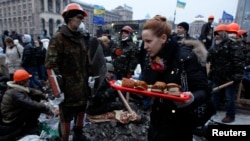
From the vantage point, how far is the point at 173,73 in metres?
1.68

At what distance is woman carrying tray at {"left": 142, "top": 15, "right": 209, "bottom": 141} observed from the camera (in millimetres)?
1624

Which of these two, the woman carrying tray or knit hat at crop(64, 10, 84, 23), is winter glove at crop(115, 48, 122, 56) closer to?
knit hat at crop(64, 10, 84, 23)

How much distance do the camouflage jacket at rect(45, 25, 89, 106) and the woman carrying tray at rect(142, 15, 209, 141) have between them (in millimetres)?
1488

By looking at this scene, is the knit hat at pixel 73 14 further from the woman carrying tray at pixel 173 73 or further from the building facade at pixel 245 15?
the building facade at pixel 245 15

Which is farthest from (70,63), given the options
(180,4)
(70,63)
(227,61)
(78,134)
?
(180,4)

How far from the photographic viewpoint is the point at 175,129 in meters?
1.75

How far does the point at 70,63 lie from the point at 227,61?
124 inches

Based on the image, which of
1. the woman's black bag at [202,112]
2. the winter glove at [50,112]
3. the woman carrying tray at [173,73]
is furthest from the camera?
the winter glove at [50,112]

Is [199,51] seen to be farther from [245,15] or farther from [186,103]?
[245,15]

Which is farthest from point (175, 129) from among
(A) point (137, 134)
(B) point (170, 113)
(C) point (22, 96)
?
(C) point (22, 96)

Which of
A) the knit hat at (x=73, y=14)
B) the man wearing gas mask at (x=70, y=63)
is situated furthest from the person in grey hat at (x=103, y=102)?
the knit hat at (x=73, y=14)

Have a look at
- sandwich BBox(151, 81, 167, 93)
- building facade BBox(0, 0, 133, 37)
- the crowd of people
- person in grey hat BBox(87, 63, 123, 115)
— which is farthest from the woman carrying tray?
building facade BBox(0, 0, 133, 37)

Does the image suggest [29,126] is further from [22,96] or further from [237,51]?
[237,51]

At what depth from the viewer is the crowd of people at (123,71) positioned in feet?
5.50
